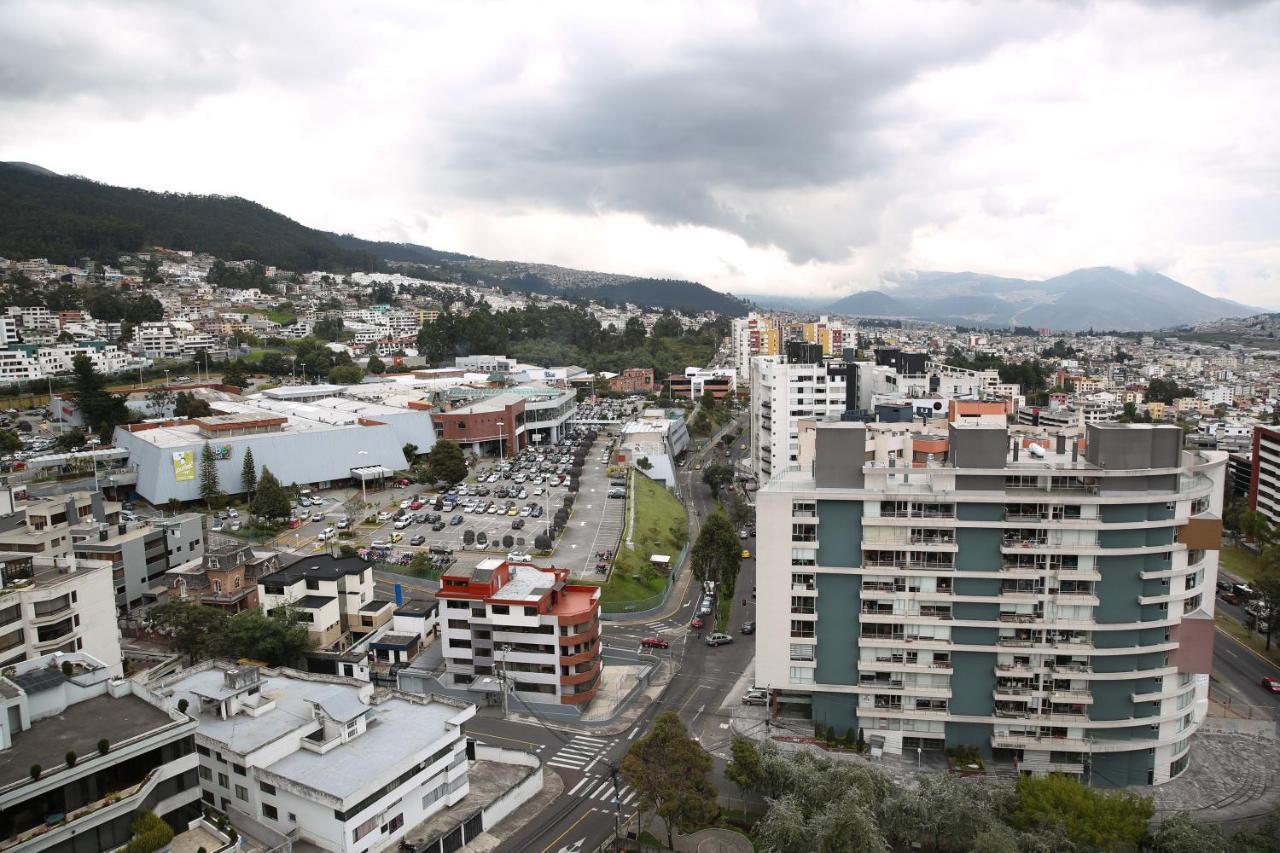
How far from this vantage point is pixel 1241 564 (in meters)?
46.8

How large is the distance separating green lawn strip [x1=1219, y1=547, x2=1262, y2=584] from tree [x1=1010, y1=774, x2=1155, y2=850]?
3141 cm

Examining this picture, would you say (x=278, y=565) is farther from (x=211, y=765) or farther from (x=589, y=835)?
(x=589, y=835)

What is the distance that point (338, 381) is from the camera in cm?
9338

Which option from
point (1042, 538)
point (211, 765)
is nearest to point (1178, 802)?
point (1042, 538)

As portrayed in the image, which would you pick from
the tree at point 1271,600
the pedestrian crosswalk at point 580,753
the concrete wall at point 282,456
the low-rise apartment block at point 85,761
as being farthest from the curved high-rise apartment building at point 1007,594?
the concrete wall at point 282,456

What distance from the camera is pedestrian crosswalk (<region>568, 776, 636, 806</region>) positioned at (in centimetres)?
2294

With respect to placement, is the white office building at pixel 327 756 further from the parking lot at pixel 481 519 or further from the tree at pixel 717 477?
the tree at pixel 717 477

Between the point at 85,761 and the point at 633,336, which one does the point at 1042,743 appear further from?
the point at 633,336

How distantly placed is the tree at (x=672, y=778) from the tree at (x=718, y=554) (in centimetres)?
1716

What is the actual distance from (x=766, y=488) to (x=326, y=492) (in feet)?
137

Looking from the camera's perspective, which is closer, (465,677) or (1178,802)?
(1178,802)

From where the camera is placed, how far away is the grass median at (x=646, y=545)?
38.8m

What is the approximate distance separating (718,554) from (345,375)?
68396 millimetres

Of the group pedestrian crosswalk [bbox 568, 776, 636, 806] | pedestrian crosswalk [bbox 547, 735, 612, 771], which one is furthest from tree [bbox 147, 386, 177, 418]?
pedestrian crosswalk [bbox 568, 776, 636, 806]
